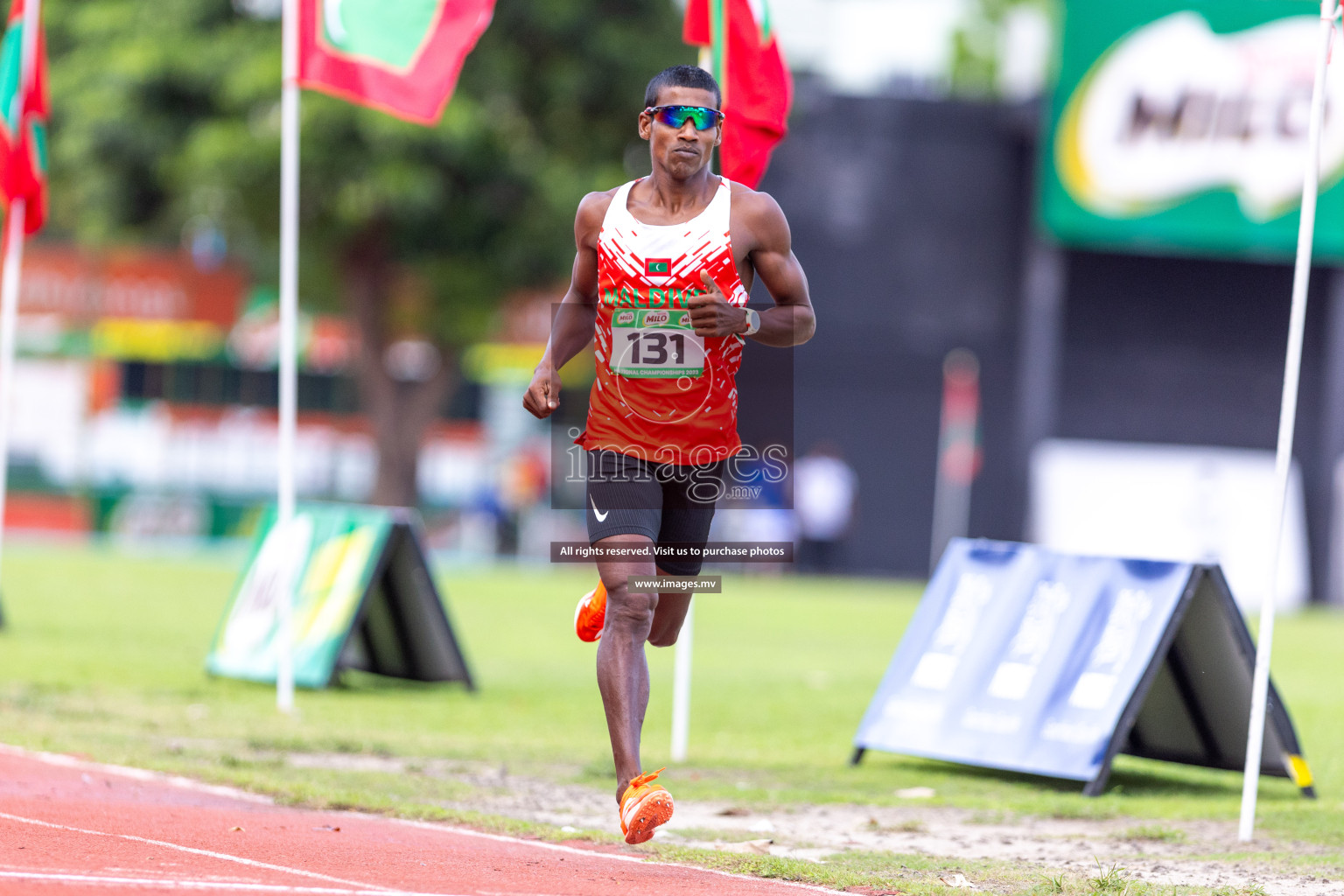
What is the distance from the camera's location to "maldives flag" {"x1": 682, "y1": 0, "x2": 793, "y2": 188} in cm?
980

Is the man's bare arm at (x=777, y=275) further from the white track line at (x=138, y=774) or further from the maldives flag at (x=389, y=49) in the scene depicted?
the maldives flag at (x=389, y=49)

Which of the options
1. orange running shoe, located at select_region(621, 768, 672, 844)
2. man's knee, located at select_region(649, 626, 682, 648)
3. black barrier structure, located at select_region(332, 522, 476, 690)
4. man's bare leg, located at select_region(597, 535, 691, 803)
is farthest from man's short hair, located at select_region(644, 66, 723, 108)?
black barrier structure, located at select_region(332, 522, 476, 690)

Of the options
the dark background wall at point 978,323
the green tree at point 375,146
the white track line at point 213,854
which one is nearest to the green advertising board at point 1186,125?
the dark background wall at point 978,323

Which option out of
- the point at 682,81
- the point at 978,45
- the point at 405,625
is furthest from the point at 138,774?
the point at 978,45

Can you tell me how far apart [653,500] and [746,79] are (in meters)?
3.94

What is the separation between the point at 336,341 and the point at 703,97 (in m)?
29.3

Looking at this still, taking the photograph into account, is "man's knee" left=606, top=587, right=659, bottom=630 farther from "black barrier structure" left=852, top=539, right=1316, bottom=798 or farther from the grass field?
"black barrier structure" left=852, top=539, right=1316, bottom=798

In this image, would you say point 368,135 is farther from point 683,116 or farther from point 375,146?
point 683,116

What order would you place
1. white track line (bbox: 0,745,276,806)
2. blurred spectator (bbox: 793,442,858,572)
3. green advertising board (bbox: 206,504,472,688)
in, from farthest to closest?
1. blurred spectator (bbox: 793,442,858,572)
2. green advertising board (bbox: 206,504,472,688)
3. white track line (bbox: 0,745,276,806)

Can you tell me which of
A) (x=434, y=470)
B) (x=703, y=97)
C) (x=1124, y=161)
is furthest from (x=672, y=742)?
(x=434, y=470)

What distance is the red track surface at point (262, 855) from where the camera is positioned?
5504 millimetres

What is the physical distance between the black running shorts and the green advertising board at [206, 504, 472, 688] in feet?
17.2

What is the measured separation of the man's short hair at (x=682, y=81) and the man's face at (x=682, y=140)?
0.6 inches

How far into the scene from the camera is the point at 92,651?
1355cm
